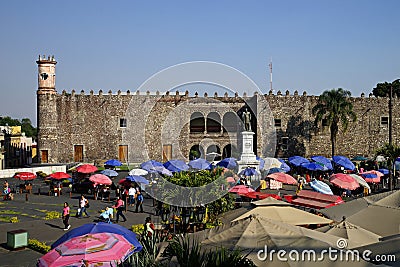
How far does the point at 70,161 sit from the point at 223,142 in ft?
43.9

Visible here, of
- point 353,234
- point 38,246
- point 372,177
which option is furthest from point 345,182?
point 38,246

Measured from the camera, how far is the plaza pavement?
1162 cm

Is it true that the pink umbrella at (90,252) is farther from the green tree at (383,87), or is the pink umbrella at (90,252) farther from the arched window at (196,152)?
the green tree at (383,87)

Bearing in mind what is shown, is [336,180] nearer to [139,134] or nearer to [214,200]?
[214,200]

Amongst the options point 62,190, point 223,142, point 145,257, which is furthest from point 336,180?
point 223,142

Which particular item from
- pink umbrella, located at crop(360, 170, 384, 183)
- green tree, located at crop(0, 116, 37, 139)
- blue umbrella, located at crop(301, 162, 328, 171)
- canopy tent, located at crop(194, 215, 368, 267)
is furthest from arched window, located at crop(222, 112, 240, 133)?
green tree, located at crop(0, 116, 37, 139)

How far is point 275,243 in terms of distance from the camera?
6582mm

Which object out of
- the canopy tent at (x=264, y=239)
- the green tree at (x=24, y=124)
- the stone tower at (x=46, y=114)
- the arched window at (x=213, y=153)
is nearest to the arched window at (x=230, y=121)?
the arched window at (x=213, y=153)

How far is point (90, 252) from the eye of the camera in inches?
Result: 302

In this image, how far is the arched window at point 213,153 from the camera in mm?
41062

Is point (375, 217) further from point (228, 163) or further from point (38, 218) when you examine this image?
point (228, 163)

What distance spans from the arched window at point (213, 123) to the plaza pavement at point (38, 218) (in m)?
20.6

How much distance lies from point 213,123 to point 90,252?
37.2 m

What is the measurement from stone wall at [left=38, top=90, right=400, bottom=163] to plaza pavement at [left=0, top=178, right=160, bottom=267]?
54.2 ft
